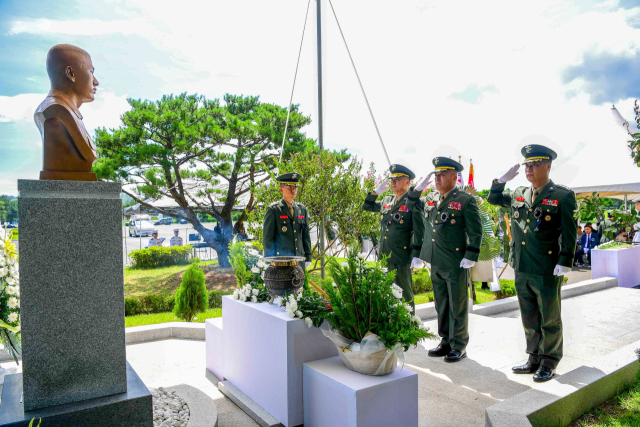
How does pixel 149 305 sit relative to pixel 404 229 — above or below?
below

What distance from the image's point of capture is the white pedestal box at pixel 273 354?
2982 millimetres

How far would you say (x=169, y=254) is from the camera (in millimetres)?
18047

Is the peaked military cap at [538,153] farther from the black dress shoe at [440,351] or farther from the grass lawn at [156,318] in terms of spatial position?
the grass lawn at [156,318]

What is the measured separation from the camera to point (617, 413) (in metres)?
3.17

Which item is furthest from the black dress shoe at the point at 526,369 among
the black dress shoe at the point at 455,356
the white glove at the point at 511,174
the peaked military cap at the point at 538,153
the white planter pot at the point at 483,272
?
the white planter pot at the point at 483,272

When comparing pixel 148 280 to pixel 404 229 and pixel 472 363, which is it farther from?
pixel 472 363

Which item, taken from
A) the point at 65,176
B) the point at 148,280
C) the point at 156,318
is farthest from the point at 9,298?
the point at 148,280

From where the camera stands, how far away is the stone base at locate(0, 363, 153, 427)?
233 centimetres

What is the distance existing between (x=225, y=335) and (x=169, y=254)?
15010 millimetres

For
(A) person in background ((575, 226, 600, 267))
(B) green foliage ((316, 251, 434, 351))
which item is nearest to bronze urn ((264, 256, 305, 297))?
(B) green foliage ((316, 251, 434, 351))

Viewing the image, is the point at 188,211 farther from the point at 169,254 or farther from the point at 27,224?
the point at 27,224

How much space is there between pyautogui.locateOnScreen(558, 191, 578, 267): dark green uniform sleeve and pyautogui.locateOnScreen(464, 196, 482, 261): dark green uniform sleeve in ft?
2.67

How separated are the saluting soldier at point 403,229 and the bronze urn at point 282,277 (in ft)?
7.20

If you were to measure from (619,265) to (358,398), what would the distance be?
31.1 ft
